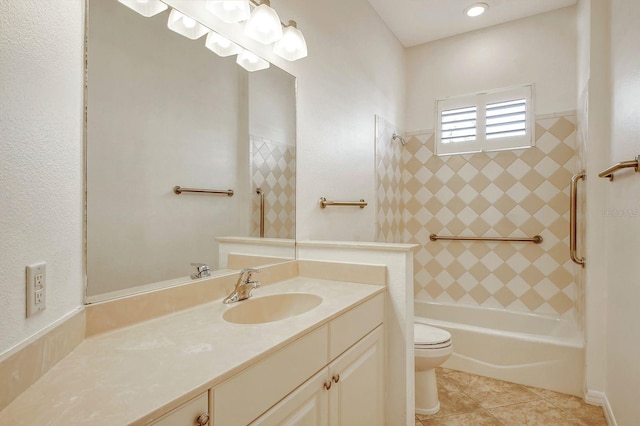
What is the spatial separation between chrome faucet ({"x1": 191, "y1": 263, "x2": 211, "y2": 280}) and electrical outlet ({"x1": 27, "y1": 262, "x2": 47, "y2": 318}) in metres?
0.58

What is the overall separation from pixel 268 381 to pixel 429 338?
56.2 inches

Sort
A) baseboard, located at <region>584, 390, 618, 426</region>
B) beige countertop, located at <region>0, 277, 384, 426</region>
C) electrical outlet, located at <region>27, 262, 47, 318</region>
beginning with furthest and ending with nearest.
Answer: baseboard, located at <region>584, 390, 618, 426</region> < electrical outlet, located at <region>27, 262, 47, 318</region> < beige countertop, located at <region>0, 277, 384, 426</region>

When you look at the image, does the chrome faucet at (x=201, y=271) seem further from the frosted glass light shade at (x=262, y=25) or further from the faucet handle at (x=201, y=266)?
the frosted glass light shade at (x=262, y=25)

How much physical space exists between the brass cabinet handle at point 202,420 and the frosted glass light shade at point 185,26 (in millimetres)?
1279

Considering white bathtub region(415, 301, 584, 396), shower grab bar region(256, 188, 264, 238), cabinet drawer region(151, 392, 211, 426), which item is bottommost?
white bathtub region(415, 301, 584, 396)

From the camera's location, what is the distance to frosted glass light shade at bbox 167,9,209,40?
1.27 metres

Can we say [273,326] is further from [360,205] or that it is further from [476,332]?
[476,332]

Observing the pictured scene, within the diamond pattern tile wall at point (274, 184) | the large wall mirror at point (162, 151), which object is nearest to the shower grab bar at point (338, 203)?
the diamond pattern tile wall at point (274, 184)

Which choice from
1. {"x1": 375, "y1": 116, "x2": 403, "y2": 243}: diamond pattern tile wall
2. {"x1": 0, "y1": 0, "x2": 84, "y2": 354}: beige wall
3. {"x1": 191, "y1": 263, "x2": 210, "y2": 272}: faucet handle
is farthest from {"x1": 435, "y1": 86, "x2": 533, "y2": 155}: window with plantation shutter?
{"x1": 0, "y1": 0, "x2": 84, "y2": 354}: beige wall

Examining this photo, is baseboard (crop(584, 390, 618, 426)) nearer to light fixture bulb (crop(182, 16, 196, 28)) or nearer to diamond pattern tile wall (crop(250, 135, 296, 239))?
diamond pattern tile wall (crop(250, 135, 296, 239))

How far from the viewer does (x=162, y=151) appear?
123cm

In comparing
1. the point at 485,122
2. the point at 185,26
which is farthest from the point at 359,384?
the point at 485,122

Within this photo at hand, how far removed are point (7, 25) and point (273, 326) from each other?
0.95 m

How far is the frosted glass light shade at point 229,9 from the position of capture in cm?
135
